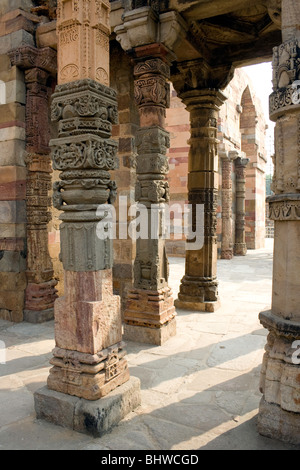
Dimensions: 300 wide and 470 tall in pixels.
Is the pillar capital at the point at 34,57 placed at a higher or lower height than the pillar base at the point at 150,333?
higher

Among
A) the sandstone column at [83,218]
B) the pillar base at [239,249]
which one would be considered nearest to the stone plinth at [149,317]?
the sandstone column at [83,218]

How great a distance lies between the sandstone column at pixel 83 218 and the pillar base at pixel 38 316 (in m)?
2.80

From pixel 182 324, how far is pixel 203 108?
3568mm

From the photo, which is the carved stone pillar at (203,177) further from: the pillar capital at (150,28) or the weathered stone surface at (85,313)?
the weathered stone surface at (85,313)

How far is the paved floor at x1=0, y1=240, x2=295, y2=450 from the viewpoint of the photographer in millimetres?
2480

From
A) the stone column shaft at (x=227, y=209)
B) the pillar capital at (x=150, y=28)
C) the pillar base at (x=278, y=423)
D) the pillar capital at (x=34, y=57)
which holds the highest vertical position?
the pillar capital at (x=34, y=57)

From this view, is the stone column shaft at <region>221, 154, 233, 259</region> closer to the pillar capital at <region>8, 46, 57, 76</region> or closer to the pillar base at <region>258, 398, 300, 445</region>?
the pillar capital at <region>8, 46, 57, 76</region>

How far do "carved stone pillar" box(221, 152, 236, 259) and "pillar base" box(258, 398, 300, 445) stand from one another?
32.8 feet

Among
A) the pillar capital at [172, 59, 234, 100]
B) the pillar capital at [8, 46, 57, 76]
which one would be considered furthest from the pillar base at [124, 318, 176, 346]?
the pillar capital at [8, 46, 57, 76]

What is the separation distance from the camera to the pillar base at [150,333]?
4453 millimetres

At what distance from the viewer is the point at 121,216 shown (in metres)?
5.64

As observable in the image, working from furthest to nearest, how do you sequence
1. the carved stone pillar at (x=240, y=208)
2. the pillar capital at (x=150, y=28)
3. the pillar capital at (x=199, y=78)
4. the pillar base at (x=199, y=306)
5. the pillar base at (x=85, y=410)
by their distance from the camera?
the carved stone pillar at (x=240, y=208) → the pillar base at (x=199, y=306) → the pillar capital at (x=199, y=78) → the pillar capital at (x=150, y=28) → the pillar base at (x=85, y=410)
